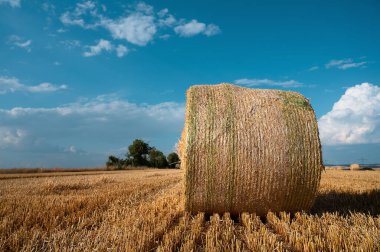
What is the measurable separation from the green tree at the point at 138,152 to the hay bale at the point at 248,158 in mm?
47070

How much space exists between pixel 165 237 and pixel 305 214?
2.47m

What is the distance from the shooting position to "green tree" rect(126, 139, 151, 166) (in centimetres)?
5209

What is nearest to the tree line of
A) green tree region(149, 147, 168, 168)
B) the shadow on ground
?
green tree region(149, 147, 168, 168)

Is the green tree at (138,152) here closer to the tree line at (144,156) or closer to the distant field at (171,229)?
the tree line at (144,156)

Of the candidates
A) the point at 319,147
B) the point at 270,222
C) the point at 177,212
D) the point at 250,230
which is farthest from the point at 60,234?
the point at 319,147

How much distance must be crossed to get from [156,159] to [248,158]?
49.9 meters

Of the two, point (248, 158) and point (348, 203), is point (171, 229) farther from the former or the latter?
point (348, 203)

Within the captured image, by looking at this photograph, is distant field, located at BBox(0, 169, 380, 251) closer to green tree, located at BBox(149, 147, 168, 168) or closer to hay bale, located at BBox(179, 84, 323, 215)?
hay bale, located at BBox(179, 84, 323, 215)

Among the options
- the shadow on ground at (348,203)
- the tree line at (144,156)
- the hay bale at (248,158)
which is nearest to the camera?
the hay bale at (248,158)

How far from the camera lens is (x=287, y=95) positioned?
19.4 ft

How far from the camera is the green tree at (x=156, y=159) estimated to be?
176 ft

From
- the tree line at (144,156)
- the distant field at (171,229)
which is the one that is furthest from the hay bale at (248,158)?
the tree line at (144,156)

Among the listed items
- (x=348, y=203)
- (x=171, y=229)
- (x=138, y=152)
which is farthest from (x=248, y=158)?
(x=138, y=152)

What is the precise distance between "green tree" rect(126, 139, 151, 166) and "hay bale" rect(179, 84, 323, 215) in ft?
154
